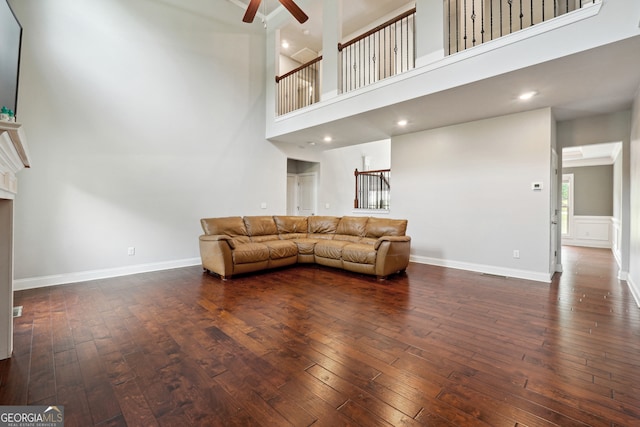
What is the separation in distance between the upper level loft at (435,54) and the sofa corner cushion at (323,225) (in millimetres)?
1781

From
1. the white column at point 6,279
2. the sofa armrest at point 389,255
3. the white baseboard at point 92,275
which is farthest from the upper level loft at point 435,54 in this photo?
the white column at point 6,279

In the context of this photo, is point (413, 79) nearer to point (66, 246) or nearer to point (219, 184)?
point (219, 184)

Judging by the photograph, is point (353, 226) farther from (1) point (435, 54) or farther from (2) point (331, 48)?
(2) point (331, 48)

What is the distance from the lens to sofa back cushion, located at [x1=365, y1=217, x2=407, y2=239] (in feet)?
15.2

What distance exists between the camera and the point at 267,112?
20.1 ft

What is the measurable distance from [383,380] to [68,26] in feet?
18.9

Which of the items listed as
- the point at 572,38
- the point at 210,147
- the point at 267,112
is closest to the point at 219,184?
the point at 210,147

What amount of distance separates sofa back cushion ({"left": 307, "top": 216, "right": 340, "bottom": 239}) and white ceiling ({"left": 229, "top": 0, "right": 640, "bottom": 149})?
5.85 ft

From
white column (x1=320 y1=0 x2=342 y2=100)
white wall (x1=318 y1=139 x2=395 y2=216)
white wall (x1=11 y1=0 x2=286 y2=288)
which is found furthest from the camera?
white wall (x1=318 y1=139 x2=395 y2=216)

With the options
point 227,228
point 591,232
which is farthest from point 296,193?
point 591,232

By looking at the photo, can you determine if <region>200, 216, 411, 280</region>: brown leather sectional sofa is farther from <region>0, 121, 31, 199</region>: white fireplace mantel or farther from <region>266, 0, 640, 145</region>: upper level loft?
<region>0, 121, 31, 199</region>: white fireplace mantel

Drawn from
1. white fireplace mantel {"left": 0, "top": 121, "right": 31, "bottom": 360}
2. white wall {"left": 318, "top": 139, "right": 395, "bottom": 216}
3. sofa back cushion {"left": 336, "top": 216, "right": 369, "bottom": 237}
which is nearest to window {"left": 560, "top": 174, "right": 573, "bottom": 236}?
white wall {"left": 318, "top": 139, "right": 395, "bottom": 216}

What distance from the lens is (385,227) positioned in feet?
15.8

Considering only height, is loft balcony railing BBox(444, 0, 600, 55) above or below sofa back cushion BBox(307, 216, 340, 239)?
above
